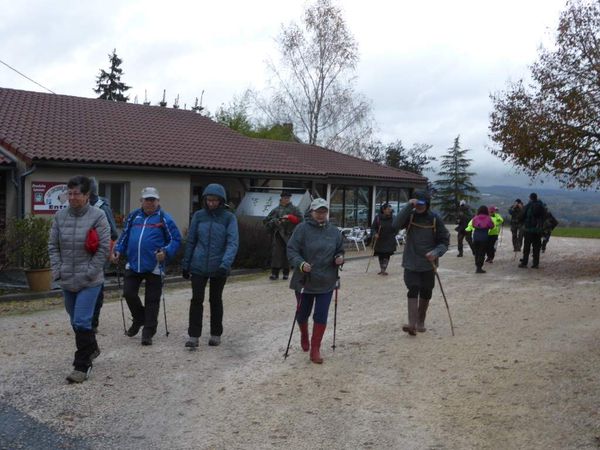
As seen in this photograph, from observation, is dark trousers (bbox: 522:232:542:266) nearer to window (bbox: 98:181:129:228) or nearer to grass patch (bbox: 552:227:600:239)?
window (bbox: 98:181:129:228)

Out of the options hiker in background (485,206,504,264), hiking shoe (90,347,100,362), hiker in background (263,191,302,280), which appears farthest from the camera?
hiker in background (485,206,504,264)

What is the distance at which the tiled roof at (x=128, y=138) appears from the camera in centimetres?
1608

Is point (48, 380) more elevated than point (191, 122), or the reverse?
point (191, 122)

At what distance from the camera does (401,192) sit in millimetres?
27750

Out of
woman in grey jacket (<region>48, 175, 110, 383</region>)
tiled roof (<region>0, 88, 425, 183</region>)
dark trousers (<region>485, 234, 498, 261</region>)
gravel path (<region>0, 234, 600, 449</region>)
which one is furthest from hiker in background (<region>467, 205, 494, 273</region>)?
woman in grey jacket (<region>48, 175, 110, 383</region>)

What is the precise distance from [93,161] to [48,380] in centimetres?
1059

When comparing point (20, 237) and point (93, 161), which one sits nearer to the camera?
point (20, 237)

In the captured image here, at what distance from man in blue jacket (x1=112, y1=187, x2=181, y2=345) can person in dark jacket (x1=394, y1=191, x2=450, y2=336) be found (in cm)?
286

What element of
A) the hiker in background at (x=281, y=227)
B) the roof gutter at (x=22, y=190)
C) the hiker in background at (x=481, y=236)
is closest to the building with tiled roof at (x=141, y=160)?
the roof gutter at (x=22, y=190)

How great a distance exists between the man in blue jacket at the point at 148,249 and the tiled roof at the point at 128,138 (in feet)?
28.2

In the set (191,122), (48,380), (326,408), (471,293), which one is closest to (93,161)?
(191,122)

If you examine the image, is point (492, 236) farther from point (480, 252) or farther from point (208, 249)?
point (208, 249)

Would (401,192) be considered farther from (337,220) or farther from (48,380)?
(48,380)

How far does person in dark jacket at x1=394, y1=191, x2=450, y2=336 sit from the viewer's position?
794 centimetres
